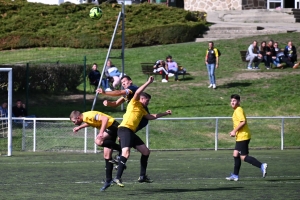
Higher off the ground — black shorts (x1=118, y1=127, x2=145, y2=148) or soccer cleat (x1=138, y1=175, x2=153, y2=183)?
black shorts (x1=118, y1=127, x2=145, y2=148)

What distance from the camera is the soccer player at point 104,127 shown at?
48.2ft

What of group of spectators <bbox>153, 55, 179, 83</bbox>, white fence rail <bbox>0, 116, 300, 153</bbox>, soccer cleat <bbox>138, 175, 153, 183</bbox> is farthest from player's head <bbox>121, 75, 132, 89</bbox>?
group of spectators <bbox>153, 55, 179, 83</bbox>

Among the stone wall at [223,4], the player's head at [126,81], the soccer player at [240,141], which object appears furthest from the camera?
the stone wall at [223,4]

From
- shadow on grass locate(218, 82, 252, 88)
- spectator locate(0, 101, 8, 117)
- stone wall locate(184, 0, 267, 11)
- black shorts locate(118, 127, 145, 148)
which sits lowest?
spectator locate(0, 101, 8, 117)

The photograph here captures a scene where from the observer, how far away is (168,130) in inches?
1086

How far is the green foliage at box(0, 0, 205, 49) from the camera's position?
4572 cm

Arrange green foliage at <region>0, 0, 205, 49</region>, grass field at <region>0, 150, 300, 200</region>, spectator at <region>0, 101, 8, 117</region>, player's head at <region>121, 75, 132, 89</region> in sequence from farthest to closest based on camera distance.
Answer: green foliage at <region>0, 0, 205, 49</region> → spectator at <region>0, 101, 8, 117</region> → player's head at <region>121, 75, 132, 89</region> → grass field at <region>0, 150, 300, 200</region>

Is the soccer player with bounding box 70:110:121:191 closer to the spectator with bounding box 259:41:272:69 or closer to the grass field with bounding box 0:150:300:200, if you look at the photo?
the grass field with bounding box 0:150:300:200

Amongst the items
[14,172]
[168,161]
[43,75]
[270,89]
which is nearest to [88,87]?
[43,75]

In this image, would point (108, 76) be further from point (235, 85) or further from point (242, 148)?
point (242, 148)

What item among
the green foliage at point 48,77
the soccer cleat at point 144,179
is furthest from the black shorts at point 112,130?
the green foliage at point 48,77

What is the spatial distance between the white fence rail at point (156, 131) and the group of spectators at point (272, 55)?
8868 mm

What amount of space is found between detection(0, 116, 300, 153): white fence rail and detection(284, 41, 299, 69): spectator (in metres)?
8.97

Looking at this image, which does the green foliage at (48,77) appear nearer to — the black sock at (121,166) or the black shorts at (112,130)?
the black shorts at (112,130)
